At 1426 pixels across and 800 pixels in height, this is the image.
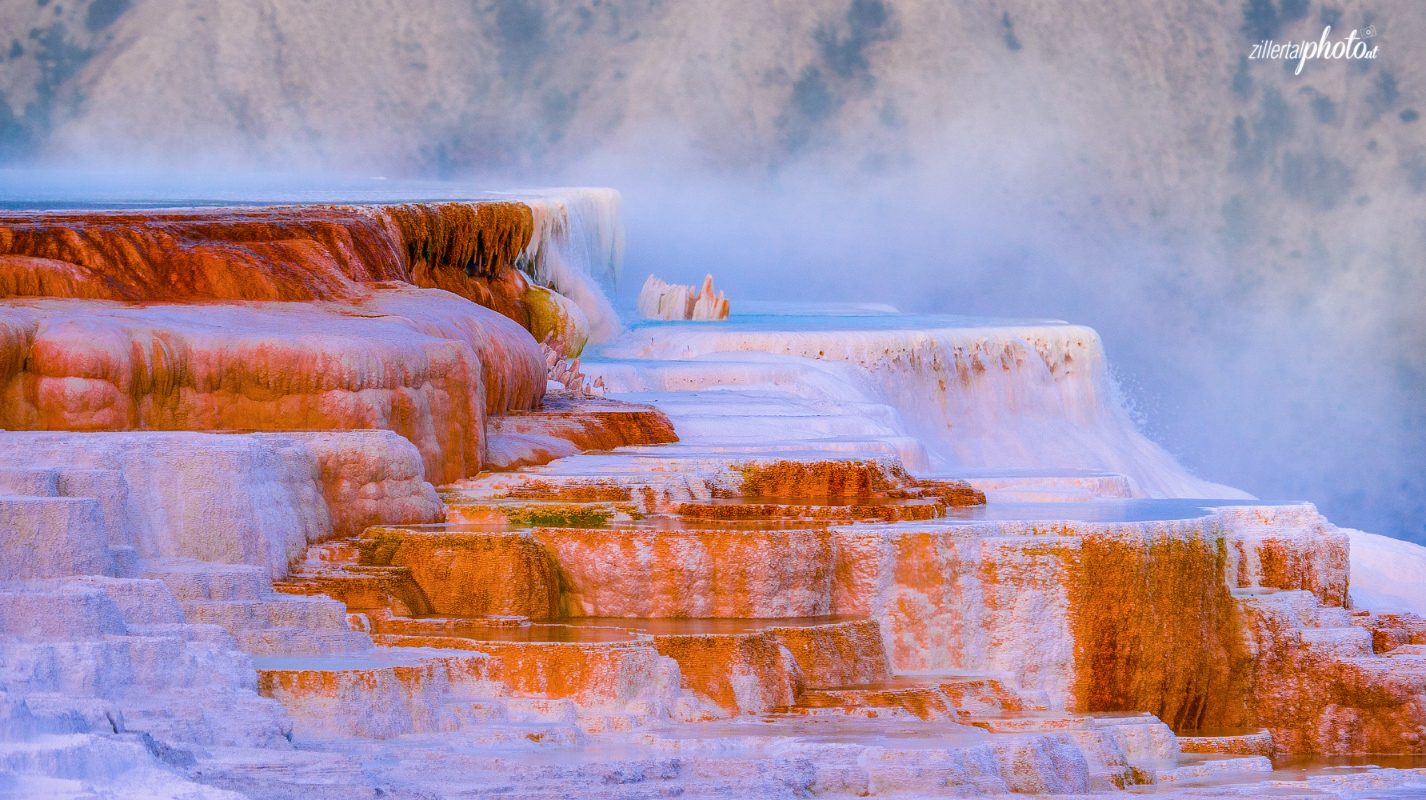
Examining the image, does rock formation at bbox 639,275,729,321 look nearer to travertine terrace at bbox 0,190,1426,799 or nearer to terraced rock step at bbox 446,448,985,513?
travertine terrace at bbox 0,190,1426,799

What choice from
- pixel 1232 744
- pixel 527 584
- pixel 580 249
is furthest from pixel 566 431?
pixel 580 249

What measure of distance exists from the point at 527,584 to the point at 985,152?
902 inches

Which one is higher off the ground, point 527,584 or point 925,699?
point 527,584

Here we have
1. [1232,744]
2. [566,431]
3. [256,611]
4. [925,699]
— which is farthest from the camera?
[566,431]

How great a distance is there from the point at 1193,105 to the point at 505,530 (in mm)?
23650

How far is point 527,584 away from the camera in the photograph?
23.4ft

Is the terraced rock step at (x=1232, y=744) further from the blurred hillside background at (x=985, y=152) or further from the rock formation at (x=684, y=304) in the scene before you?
the blurred hillside background at (x=985, y=152)

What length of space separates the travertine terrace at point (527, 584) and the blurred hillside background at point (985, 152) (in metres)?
16.9

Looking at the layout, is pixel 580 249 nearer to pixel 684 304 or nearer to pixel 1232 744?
pixel 684 304

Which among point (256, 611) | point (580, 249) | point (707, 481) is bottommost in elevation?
point (256, 611)

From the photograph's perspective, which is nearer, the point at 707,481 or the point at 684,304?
the point at 707,481

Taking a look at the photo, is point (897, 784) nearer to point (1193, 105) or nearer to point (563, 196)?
point (563, 196)

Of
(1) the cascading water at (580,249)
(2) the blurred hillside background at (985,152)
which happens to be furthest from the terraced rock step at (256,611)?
(2) the blurred hillside background at (985,152)

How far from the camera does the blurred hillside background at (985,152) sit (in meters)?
27.1
